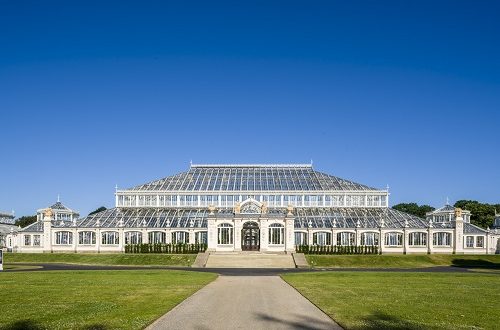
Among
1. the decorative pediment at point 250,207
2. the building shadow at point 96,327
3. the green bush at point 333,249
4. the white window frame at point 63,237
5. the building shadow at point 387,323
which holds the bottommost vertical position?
the green bush at point 333,249

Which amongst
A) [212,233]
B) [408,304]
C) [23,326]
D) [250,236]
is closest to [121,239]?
[212,233]

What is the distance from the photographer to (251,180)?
11044 cm

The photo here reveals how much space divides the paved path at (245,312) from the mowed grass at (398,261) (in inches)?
1650

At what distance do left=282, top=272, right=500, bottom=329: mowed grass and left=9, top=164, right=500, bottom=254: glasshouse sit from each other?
5230cm

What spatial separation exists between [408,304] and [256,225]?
6658 centimetres

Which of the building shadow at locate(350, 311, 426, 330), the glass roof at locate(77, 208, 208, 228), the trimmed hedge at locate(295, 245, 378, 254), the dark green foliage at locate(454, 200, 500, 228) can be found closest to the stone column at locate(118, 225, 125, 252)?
the glass roof at locate(77, 208, 208, 228)

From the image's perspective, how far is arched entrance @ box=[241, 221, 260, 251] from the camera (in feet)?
308

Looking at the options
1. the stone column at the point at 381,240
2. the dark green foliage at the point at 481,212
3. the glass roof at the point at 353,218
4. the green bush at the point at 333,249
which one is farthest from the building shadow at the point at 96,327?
the dark green foliage at the point at 481,212

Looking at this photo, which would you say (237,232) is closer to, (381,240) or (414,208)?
(381,240)

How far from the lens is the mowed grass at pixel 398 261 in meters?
76.0

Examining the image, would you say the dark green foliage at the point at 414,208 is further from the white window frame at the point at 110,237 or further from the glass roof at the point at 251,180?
the white window frame at the point at 110,237

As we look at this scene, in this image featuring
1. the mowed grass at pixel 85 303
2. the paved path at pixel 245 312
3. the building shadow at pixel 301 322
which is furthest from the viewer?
the paved path at pixel 245 312

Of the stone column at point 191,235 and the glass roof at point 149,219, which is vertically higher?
the glass roof at point 149,219

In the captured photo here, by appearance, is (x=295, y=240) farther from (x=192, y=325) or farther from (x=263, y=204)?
(x=192, y=325)
